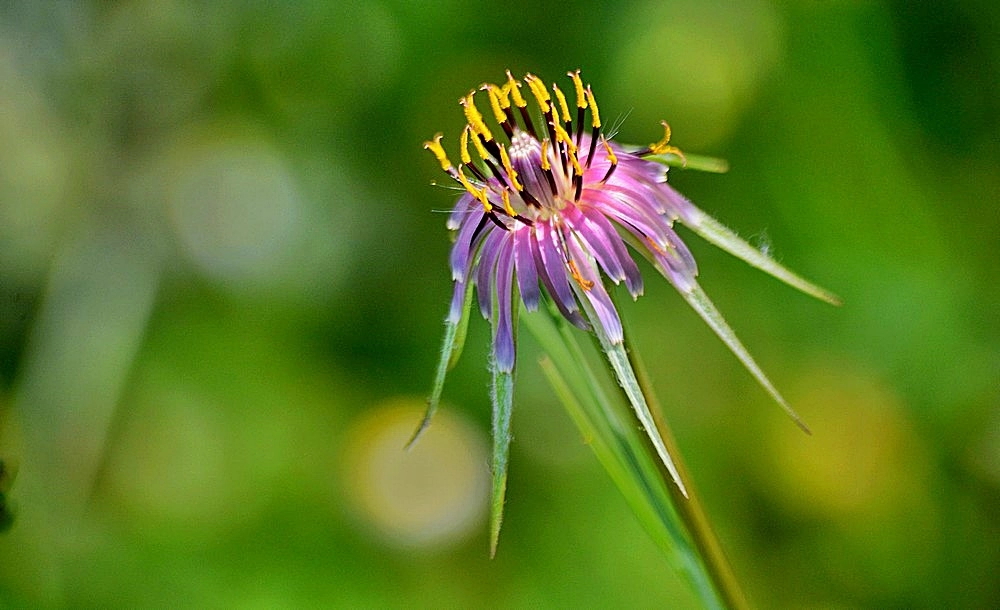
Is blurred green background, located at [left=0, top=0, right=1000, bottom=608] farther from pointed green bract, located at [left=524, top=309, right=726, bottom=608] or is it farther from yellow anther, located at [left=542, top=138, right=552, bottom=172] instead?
yellow anther, located at [left=542, top=138, right=552, bottom=172]

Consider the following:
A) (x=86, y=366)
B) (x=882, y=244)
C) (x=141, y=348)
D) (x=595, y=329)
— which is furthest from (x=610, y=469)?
(x=141, y=348)

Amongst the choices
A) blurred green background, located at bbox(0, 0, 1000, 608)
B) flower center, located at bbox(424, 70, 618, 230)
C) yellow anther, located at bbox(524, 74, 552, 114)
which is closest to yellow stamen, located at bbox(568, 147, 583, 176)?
flower center, located at bbox(424, 70, 618, 230)

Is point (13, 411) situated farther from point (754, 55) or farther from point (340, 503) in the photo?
point (754, 55)

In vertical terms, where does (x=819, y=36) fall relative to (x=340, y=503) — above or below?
above

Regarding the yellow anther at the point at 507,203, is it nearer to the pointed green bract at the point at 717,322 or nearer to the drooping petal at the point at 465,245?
the drooping petal at the point at 465,245

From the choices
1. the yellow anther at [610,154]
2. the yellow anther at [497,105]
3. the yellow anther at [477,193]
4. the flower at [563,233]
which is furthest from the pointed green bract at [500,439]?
the yellow anther at [497,105]

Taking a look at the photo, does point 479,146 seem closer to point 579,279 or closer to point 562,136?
point 562,136

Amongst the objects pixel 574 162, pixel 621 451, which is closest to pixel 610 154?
pixel 574 162
